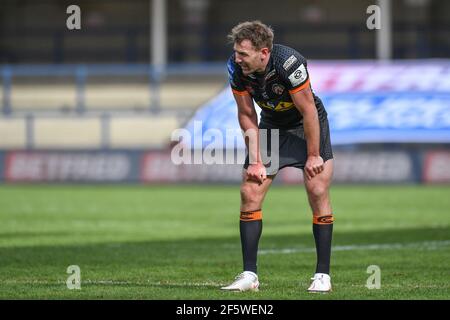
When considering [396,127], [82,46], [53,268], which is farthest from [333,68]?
[53,268]

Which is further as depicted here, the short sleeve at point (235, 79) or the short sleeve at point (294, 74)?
the short sleeve at point (235, 79)

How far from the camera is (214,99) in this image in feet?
85.3

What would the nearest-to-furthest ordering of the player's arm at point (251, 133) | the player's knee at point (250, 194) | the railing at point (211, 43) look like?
the player's arm at point (251, 133) < the player's knee at point (250, 194) < the railing at point (211, 43)

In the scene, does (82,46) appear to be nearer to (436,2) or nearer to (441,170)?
(436,2)

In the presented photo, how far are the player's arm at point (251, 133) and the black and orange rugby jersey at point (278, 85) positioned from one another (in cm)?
6

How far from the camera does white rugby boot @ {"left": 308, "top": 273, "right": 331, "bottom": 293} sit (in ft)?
28.8

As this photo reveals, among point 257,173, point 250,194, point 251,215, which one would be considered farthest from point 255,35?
point 251,215

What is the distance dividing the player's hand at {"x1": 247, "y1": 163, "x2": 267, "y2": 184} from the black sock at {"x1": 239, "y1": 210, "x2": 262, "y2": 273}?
31cm

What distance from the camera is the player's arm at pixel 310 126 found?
8703 mm

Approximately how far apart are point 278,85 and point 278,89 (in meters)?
0.04

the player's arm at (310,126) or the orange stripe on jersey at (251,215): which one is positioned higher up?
the player's arm at (310,126)

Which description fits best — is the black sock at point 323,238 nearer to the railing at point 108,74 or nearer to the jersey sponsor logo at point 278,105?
the jersey sponsor logo at point 278,105

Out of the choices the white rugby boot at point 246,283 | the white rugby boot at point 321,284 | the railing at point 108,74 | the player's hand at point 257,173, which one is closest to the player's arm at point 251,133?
the player's hand at point 257,173

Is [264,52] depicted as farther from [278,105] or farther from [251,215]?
[251,215]
